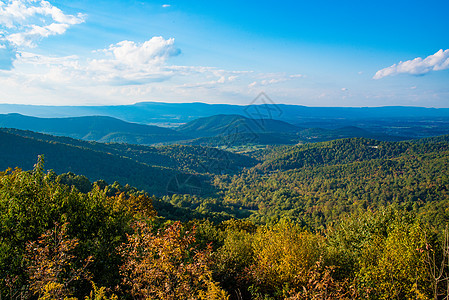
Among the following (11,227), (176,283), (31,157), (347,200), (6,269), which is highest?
(11,227)

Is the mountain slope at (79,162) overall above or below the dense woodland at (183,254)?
below

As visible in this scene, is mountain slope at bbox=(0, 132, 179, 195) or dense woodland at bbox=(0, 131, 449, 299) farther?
mountain slope at bbox=(0, 132, 179, 195)

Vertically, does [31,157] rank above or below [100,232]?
below

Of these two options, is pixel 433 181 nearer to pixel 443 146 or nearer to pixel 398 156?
pixel 398 156

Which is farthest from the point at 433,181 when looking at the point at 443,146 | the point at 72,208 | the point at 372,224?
the point at 72,208

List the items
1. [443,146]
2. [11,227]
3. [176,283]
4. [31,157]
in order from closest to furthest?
[176,283] < [11,227] < [31,157] < [443,146]

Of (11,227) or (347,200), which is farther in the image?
(347,200)

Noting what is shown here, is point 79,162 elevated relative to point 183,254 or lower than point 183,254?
lower

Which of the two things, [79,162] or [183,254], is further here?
[79,162]

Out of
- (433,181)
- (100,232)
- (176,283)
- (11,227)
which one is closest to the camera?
(176,283)

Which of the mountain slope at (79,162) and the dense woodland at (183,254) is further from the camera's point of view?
the mountain slope at (79,162)

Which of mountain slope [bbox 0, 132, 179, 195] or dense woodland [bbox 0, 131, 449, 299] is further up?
dense woodland [bbox 0, 131, 449, 299]
